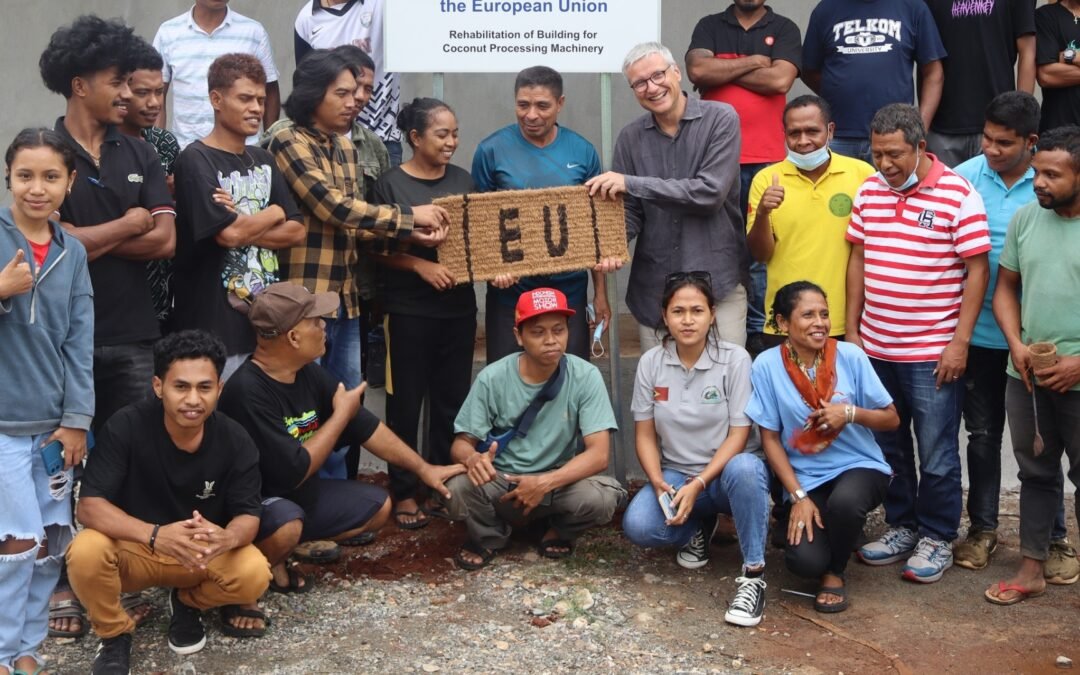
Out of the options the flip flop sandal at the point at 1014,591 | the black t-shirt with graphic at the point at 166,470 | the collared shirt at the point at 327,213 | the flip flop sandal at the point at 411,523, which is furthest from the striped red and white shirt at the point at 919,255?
the black t-shirt with graphic at the point at 166,470

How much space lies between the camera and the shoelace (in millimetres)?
4965

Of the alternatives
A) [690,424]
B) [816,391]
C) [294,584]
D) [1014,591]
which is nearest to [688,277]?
[690,424]

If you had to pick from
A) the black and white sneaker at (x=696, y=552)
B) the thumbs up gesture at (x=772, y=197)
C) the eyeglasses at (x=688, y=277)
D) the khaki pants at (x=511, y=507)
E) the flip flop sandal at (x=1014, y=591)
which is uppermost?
the thumbs up gesture at (x=772, y=197)

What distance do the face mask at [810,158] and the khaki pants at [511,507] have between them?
1706 millimetres

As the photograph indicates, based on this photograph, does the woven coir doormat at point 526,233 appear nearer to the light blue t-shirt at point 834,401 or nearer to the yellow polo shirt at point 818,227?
the yellow polo shirt at point 818,227

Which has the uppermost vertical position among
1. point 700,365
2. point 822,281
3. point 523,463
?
point 822,281

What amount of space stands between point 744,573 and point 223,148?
2818 mm

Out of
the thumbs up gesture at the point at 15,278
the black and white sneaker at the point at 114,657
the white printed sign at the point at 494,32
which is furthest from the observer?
the white printed sign at the point at 494,32

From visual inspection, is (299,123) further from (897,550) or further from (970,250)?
(897,550)

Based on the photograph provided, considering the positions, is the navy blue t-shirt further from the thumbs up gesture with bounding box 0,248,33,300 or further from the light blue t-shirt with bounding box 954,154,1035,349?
the thumbs up gesture with bounding box 0,248,33,300

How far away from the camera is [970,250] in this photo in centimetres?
520

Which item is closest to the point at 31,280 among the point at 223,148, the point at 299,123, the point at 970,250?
the point at 223,148

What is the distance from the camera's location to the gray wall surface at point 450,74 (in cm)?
775

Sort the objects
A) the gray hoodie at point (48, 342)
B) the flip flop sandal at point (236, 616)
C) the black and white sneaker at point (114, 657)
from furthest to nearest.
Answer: the flip flop sandal at point (236, 616), the black and white sneaker at point (114, 657), the gray hoodie at point (48, 342)
